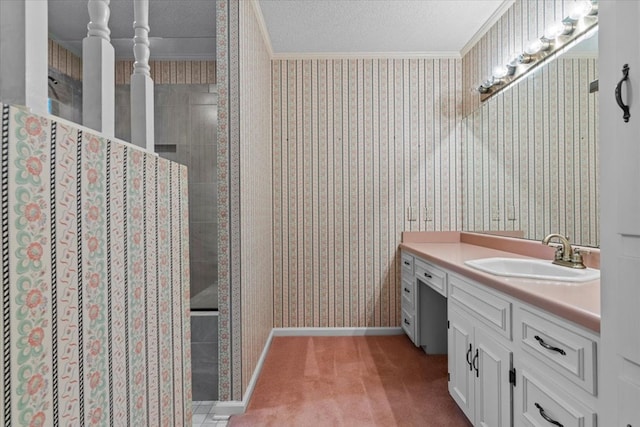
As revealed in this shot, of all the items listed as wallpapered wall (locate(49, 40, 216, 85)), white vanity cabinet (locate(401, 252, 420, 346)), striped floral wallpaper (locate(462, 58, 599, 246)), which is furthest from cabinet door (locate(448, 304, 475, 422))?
wallpapered wall (locate(49, 40, 216, 85))

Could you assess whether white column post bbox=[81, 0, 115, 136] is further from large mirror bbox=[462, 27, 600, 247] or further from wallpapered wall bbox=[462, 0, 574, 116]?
wallpapered wall bbox=[462, 0, 574, 116]

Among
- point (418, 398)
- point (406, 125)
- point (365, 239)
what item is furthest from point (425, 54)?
point (418, 398)

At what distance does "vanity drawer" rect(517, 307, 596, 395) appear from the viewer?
3.46 ft

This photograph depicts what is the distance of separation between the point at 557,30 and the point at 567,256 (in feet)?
4.04

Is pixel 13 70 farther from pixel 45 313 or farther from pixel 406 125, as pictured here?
pixel 406 125

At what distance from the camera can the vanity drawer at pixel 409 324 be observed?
3.08m

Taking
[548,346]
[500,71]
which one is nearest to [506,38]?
[500,71]

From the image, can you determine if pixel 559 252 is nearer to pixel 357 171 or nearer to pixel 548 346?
pixel 548 346

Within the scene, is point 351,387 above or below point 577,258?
below

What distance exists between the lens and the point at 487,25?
2930 millimetres

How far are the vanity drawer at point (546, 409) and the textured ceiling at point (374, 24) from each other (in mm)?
2391

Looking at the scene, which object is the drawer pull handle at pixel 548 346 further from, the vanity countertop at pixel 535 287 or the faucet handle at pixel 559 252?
the faucet handle at pixel 559 252

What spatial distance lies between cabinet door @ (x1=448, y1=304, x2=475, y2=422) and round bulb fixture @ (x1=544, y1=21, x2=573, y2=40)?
157 centimetres

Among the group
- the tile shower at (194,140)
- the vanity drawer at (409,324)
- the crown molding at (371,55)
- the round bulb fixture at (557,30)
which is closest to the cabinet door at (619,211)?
the round bulb fixture at (557,30)
